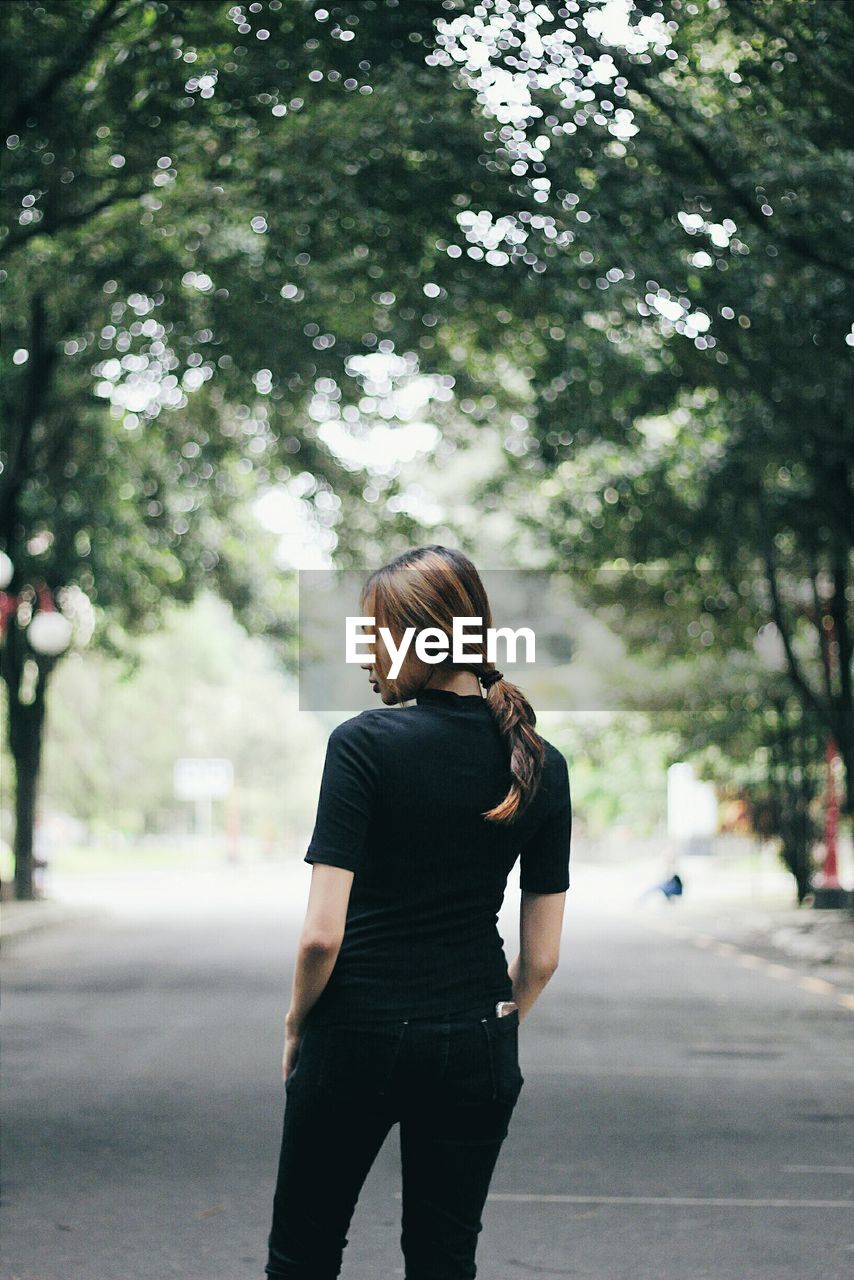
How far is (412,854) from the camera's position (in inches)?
122

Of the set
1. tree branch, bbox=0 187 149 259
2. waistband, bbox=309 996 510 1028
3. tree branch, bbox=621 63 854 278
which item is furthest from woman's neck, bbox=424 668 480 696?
tree branch, bbox=0 187 149 259

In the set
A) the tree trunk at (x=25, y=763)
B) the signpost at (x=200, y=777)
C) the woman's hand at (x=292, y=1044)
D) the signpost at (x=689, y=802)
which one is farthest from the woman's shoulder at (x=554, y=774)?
the signpost at (x=200, y=777)

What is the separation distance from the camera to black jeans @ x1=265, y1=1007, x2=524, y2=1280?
10.0 ft

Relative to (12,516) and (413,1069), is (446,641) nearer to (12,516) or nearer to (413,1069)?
(413,1069)

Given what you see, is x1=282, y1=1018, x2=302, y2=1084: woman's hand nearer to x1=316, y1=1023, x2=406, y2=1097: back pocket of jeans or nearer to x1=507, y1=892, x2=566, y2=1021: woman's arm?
x1=316, y1=1023, x2=406, y2=1097: back pocket of jeans

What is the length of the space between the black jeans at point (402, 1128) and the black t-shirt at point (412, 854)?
0.05 metres

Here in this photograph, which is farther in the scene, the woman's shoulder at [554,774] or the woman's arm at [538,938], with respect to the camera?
the woman's arm at [538,938]

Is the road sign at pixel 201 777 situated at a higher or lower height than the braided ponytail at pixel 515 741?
lower

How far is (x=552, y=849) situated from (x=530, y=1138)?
5289mm

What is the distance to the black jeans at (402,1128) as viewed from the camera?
10.0 feet

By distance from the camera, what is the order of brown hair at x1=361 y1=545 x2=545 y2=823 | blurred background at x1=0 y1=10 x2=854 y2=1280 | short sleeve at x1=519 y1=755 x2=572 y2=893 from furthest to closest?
1. blurred background at x1=0 y1=10 x2=854 y2=1280
2. short sleeve at x1=519 y1=755 x2=572 y2=893
3. brown hair at x1=361 y1=545 x2=545 y2=823

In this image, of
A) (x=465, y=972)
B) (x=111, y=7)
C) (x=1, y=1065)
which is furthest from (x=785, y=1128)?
(x=111, y=7)

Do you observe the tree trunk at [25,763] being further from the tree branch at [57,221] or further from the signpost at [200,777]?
the signpost at [200,777]

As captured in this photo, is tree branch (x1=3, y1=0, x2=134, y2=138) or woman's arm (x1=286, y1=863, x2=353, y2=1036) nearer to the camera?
woman's arm (x1=286, y1=863, x2=353, y2=1036)
